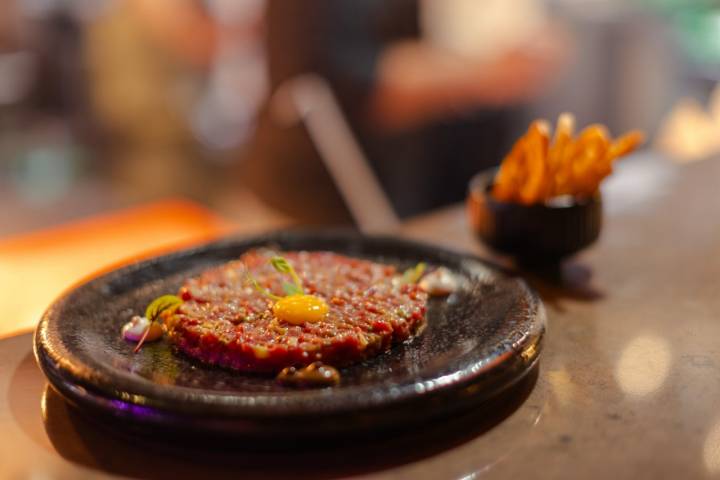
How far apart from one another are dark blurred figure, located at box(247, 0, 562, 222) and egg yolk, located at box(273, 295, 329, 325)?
10.6 ft

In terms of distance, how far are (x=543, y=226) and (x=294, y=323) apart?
690 millimetres

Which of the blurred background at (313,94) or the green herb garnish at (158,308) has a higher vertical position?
the green herb garnish at (158,308)

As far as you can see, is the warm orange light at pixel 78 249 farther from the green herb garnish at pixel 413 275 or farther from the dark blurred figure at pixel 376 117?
the green herb garnish at pixel 413 275

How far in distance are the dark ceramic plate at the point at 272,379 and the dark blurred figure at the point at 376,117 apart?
3074 millimetres

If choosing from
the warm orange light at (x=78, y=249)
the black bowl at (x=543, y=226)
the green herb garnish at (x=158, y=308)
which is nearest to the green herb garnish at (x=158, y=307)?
the green herb garnish at (x=158, y=308)

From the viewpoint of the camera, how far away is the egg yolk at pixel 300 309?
141 centimetres

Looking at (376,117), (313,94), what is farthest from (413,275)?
(376,117)

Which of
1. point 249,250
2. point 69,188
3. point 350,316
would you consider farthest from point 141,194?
point 350,316

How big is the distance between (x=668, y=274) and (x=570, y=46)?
202 inches

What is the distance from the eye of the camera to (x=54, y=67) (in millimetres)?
9328

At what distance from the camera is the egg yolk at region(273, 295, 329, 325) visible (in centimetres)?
141

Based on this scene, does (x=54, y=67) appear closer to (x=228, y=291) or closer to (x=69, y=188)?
(x=69, y=188)

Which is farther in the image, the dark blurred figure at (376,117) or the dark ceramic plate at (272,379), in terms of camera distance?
the dark blurred figure at (376,117)

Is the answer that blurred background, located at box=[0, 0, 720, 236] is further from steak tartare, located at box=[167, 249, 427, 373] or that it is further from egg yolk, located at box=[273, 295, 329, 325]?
egg yolk, located at box=[273, 295, 329, 325]
